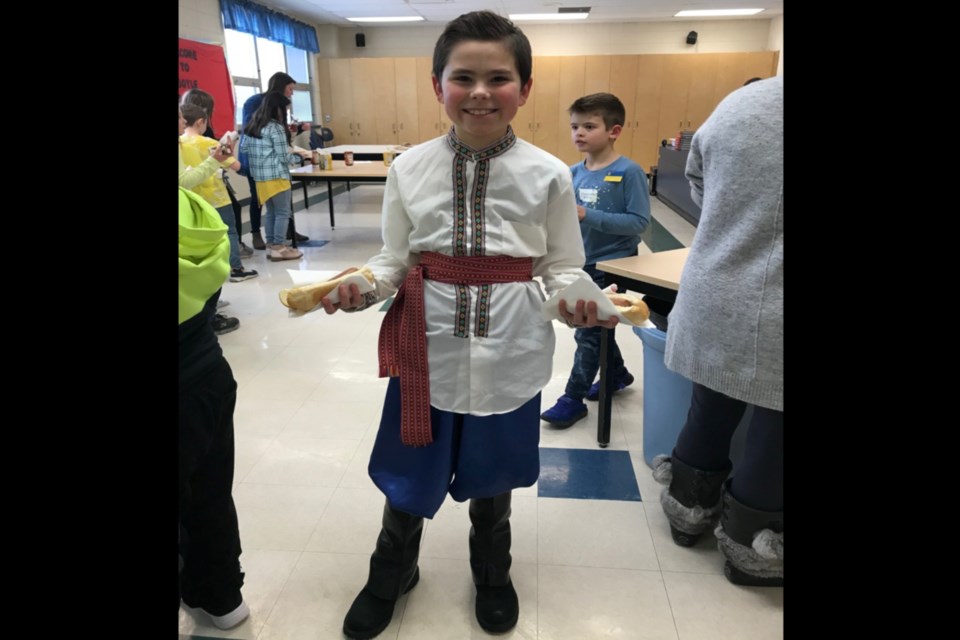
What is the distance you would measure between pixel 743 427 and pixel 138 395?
173cm

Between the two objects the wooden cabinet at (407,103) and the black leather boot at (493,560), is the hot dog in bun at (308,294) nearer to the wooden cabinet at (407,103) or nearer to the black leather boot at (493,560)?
the black leather boot at (493,560)

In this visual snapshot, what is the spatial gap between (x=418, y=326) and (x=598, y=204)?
124 centimetres

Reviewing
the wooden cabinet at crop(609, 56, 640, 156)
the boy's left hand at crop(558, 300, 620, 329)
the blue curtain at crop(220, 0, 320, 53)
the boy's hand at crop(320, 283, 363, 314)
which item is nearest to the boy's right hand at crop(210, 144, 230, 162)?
the boy's hand at crop(320, 283, 363, 314)

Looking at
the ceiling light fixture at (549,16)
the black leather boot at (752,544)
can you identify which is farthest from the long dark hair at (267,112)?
the ceiling light fixture at (549,16)

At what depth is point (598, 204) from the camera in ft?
7.16

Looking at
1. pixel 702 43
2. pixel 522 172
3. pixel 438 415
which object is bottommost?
pixel 438 415

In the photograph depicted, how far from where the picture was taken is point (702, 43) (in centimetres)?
974

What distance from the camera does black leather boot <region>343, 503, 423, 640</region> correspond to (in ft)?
4.39

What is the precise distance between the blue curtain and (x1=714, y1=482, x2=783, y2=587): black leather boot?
25.3ft

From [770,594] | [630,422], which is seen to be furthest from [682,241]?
[770,594]

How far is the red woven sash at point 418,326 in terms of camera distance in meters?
1.14

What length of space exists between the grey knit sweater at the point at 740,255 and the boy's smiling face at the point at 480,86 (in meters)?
0.43

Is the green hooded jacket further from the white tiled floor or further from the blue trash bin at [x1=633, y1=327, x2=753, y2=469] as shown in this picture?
the blue trash bin at [x1=633, y1=327, x2=753, y2=469]
